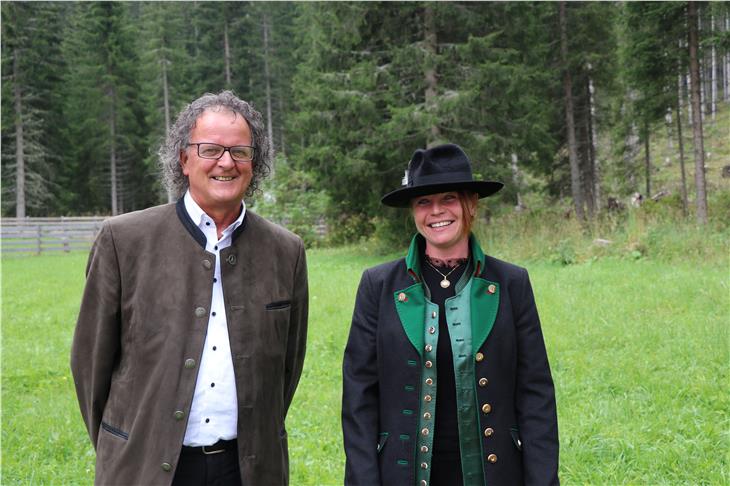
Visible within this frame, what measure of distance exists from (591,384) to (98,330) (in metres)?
5.08

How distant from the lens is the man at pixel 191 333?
7.87 ft

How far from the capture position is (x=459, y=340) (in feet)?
8.18

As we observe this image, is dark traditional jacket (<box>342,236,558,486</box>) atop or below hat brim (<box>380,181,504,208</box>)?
below

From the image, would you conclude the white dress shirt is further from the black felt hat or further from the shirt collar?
the black felt hat

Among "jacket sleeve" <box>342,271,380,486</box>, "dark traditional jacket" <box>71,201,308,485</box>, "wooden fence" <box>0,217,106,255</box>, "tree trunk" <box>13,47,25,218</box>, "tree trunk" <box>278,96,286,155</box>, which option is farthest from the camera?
"tree trunk" <box>278,96,286,155</box>

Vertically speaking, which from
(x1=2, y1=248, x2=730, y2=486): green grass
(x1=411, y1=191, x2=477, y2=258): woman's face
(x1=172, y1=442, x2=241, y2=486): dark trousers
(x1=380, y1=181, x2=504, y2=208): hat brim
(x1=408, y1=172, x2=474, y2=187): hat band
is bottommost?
(x1=2, y1=248, x2=730, y2=486): green grass

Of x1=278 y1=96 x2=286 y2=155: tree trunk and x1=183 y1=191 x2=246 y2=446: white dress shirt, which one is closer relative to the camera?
x1=183 y1=191 x2=246 y2=446: white dress shirt

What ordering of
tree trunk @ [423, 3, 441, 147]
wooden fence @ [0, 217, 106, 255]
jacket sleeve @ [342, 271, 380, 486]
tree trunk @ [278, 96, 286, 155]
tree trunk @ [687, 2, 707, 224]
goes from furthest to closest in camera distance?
1. tree trunk @ [278, 96, 286, 155]
2. wooden fence @ [0, 217, 106, 255]
3. tree trunk @ [423, 3, 441, 147]
4. tree trunk @ [687, 2, 707, 224]
5. jacket sleeve @ [342, 271, 380, 486]

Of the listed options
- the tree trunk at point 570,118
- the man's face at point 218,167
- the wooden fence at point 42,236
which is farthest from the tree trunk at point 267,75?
the man's face at point 218,167

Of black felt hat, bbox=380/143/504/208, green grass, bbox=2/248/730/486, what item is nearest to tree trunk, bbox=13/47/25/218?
green grass, bbox=2/248/730/486

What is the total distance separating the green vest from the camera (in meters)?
2.45

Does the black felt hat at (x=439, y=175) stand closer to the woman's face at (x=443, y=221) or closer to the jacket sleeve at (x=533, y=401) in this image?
the woman's face at (x=443, y=221)

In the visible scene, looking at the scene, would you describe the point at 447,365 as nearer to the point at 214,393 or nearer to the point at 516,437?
the point at 516,437

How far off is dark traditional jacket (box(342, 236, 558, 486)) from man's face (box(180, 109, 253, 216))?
0.68 meters
